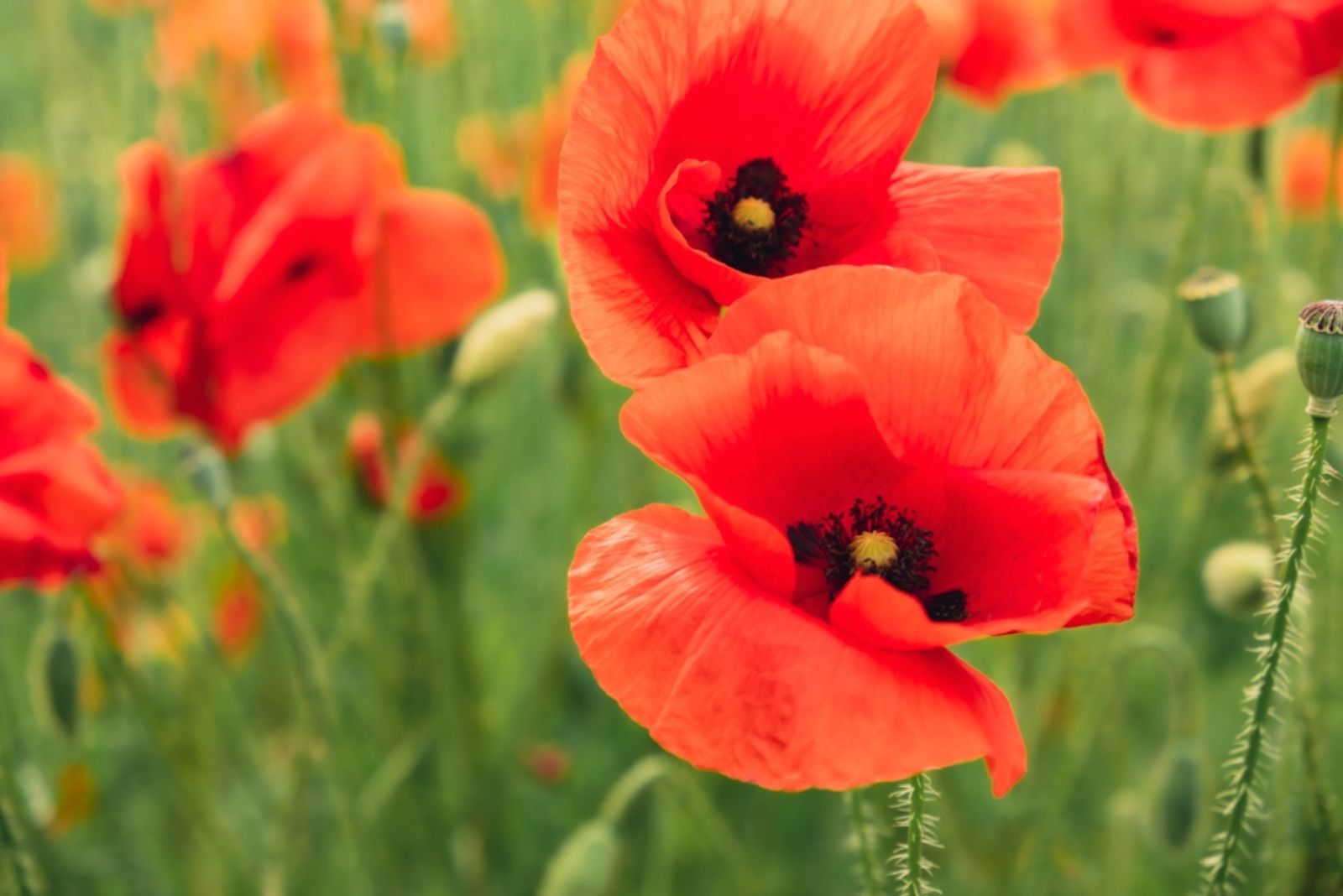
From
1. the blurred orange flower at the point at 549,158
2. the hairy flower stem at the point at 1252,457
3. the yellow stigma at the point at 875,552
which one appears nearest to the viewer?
the yellow stigma at the point at 875,552

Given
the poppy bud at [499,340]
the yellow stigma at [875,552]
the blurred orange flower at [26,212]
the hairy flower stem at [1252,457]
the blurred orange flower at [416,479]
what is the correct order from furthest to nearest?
the blurred orange flower at [26,212] → the blurred orange flower at [416,479] → the poppy bud at [499,340] → the hairy flower stem at [1252,457] → the yellow stigma at [875,552]

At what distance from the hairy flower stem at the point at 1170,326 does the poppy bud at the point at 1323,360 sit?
1.58 feet

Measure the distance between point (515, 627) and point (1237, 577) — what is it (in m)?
0.90

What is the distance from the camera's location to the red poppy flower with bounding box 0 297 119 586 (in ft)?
2.21

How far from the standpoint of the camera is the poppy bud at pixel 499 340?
0.93m

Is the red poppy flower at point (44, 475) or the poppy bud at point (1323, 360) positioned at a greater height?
the poppy bud at point (1323, 360)

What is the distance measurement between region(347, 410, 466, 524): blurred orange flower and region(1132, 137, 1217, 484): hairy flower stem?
0.59 meters

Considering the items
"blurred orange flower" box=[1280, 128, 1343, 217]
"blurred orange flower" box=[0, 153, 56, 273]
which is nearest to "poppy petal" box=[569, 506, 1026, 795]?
"blurred orange flower" box=[1280, 128, 1343, 217]

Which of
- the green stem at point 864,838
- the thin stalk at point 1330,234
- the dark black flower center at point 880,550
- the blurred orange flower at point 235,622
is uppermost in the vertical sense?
the thin stalk at point 1330,234

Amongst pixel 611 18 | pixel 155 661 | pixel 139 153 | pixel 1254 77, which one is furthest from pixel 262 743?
pixel 1254 77

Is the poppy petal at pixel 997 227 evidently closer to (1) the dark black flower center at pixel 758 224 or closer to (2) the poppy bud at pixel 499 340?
(1) the dark black flower center at pixel 758 224

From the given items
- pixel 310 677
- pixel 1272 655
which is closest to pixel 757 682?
pixel 1272 655

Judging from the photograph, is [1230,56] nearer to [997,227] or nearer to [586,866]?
[997,227]

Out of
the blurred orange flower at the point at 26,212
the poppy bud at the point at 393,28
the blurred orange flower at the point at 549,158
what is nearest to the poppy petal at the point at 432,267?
the poppy bud at the point at 393,28
